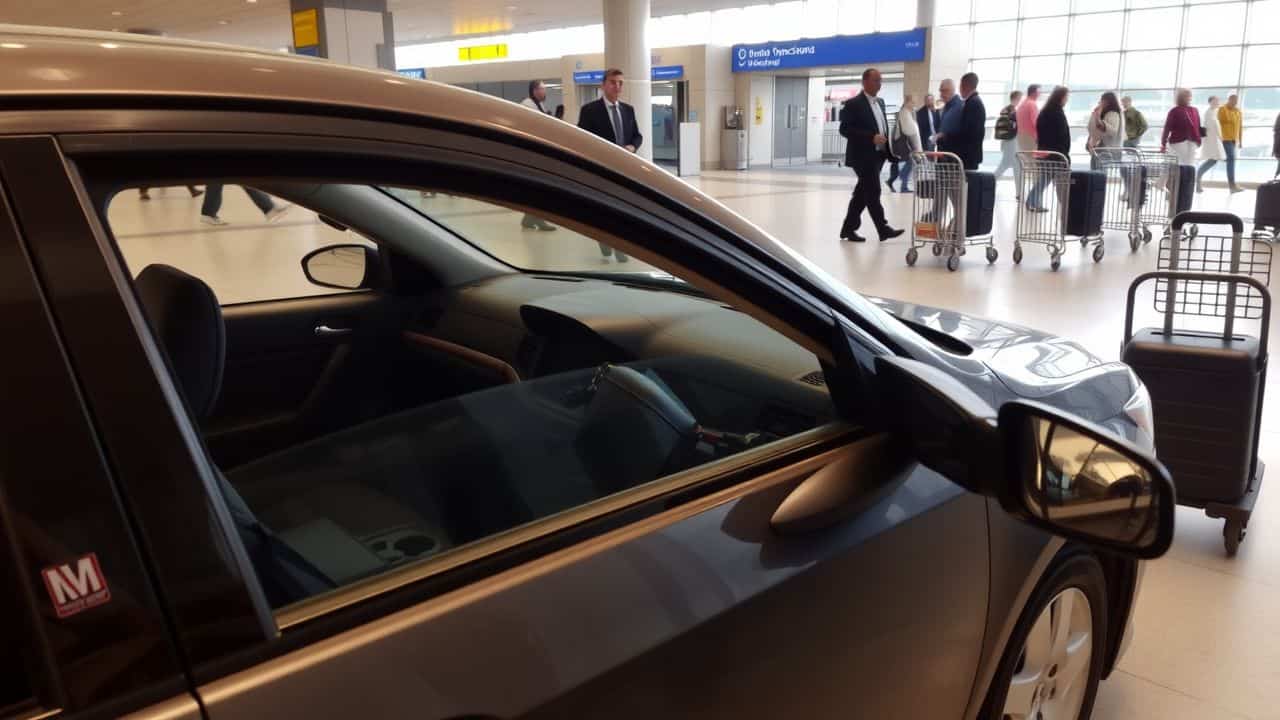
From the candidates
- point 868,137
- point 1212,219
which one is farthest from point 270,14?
point 1212,219

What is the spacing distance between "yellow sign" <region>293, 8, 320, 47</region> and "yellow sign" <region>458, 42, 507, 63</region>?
17.8 meters

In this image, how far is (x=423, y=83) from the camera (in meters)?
1.06

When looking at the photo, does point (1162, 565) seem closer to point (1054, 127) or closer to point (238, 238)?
point (238, 238)

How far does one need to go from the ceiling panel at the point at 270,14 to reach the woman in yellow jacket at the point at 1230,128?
1239 centimetres

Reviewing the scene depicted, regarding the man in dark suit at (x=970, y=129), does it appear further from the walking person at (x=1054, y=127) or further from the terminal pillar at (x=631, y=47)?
the terminal pillar at (x=631, y=47)

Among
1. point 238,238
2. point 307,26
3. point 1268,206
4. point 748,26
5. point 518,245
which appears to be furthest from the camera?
point 748,26

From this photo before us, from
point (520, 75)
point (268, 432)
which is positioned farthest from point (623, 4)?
point (268, 432)

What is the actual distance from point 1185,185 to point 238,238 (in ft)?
36.9

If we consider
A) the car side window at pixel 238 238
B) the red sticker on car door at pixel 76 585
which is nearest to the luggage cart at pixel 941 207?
the car side window at pixel 238 238

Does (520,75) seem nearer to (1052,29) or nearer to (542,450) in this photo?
(1052,29)

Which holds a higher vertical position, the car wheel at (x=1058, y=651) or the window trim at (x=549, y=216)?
the window trim at (x=549, y=216)

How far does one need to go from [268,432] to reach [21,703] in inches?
39.6

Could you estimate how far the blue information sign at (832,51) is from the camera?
23312mm

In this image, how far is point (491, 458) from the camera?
138cm
